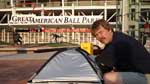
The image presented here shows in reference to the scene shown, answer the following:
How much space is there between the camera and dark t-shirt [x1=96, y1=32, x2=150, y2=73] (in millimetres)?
4598

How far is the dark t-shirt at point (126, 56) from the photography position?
4598mm

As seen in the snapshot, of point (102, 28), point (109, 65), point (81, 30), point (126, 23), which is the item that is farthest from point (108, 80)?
point (81, 30)

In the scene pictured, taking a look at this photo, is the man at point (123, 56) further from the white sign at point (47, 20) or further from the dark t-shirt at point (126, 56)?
the white sign at point (47, 20)

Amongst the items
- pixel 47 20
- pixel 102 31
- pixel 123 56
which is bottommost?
pixel 47 20

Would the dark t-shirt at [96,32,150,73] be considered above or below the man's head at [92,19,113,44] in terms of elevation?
below

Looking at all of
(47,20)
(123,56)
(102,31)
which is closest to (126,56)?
(123,56)

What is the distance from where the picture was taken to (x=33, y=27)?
179ft

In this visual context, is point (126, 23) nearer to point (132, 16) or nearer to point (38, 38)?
point (132, 16)

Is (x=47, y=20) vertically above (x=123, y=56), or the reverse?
(x=123, y=56)

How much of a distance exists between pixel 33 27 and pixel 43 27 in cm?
177

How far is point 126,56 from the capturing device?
4.60 meters

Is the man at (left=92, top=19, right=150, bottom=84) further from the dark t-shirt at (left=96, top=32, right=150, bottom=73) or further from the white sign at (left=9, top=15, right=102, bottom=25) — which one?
the white sign at (left=9, top=15, right=102, bottom=25)

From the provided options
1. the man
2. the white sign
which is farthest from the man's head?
the white sign

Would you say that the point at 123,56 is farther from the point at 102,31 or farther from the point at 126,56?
the point at 102,31
